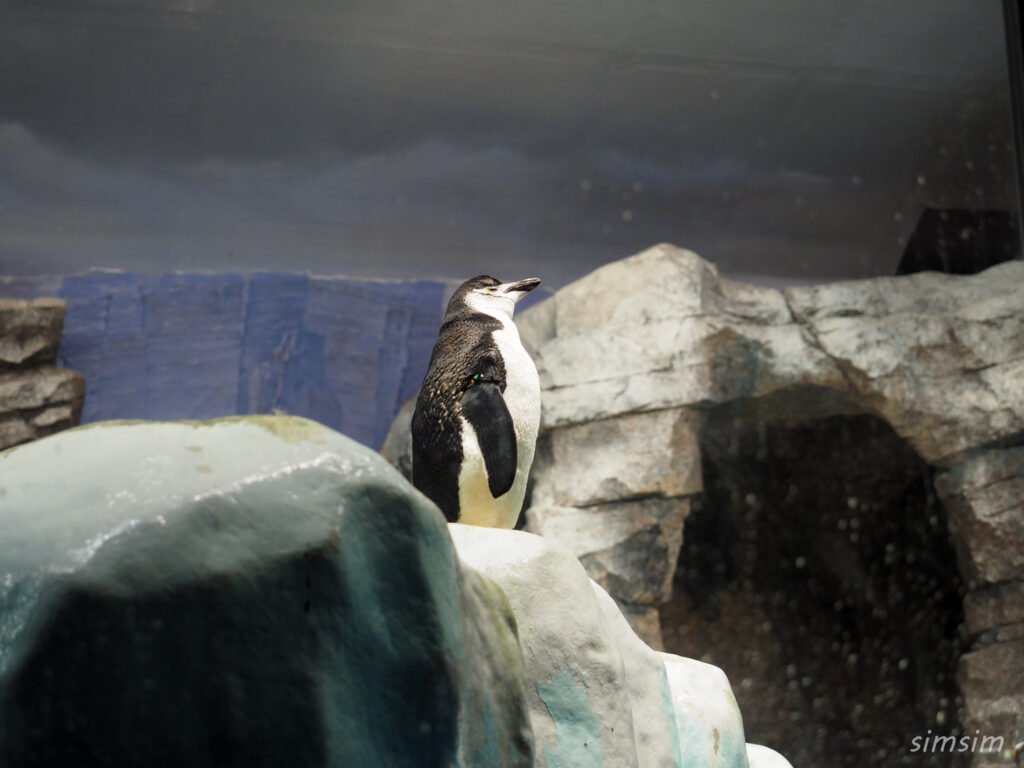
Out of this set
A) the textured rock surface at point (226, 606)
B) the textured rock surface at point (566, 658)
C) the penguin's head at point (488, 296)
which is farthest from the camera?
the penguin's head at point (488, 296)

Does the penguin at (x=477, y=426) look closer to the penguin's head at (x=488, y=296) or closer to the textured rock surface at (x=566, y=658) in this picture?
the penguin's head at (x=488, y=296)

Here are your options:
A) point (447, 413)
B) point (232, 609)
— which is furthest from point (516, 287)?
point (232, 609)

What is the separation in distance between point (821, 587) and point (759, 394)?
1560 millimetres

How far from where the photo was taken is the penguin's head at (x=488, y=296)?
2029 millimetres

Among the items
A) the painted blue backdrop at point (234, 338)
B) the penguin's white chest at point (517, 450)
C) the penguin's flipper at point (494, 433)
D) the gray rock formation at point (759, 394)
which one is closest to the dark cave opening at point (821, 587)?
the gray rock formation at point (759, 394)

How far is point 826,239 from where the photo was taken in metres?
4.06

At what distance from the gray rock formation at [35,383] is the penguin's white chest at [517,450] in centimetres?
207

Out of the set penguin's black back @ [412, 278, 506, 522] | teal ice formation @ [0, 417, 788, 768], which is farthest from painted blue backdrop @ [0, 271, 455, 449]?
teal ice formation @ [0, 417, 788, 768]

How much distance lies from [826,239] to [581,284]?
3.85 feet

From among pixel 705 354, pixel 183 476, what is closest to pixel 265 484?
pixel 183 476

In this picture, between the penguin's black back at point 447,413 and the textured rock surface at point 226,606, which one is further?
the penguin's black back at point 447,413

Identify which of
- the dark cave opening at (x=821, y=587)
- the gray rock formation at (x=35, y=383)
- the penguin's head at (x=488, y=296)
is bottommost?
the dark cave opening at (x=821, y=587)

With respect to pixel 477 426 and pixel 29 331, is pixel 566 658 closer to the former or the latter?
pixel 477 426

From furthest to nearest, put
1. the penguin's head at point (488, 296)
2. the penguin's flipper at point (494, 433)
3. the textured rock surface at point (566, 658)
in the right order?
the penguin's head at point (488, 296) → the penguin's flipper at point (494, 433) → the textured rock surface at point (566, 658)
